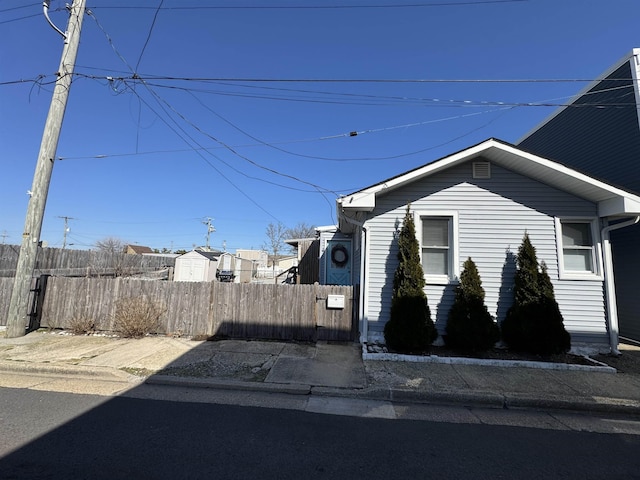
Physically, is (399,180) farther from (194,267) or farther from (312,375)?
(194,267)

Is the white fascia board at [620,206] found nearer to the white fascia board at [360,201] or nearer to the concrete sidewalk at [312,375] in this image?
the concrete sidewalk at [312,375]

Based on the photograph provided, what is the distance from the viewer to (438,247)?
24.6 ft

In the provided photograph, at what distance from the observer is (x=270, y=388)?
4926 mm

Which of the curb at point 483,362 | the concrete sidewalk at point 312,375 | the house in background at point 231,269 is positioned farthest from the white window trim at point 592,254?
the house in background at point 231,269

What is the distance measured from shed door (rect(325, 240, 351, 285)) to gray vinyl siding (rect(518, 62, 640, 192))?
22.3ft

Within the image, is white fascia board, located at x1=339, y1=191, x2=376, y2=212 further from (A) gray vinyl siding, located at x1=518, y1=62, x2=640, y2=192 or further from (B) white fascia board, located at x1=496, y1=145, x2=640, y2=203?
(A) gray vinyl siding, located at x1=518, y1=62, x2=640, y2=192

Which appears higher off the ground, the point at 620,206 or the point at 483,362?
the point at 620,206

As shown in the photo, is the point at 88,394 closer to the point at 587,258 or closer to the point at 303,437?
the point at 303,437

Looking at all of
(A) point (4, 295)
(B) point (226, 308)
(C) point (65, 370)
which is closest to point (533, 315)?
(B) point (226, 308)

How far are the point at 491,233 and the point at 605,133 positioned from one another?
5.70 meters

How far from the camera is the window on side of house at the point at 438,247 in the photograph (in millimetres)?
7387

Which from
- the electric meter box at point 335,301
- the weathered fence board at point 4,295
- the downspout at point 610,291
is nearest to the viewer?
the downspout at point 610,291

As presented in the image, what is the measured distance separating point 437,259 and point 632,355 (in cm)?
466

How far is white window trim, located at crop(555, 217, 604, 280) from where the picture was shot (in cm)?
716
